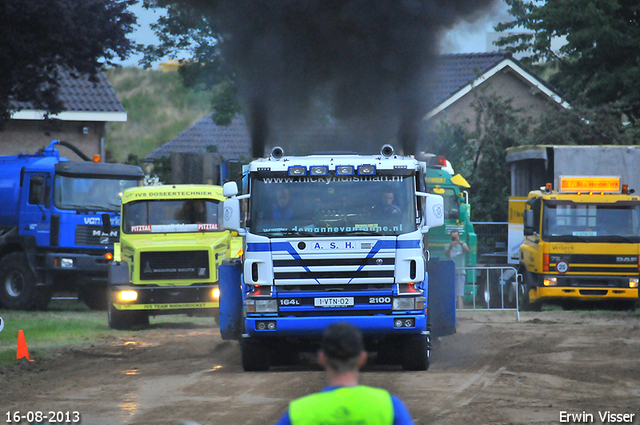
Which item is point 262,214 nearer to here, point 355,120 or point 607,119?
point 355,120

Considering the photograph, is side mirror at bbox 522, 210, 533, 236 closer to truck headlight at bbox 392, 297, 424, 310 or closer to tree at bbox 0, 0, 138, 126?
tree at bbox 0, 0, 138, 126

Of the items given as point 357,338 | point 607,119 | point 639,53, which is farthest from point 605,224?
point 357,338

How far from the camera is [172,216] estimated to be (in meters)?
17.3

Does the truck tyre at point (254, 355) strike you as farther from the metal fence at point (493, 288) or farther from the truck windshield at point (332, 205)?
the metal fence at point (493, 288)

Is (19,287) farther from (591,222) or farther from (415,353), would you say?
(415,353)

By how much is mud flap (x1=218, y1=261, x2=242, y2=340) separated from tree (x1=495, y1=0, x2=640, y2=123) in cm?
1900

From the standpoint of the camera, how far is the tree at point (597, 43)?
29.4 m

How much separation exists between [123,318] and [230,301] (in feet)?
17.9

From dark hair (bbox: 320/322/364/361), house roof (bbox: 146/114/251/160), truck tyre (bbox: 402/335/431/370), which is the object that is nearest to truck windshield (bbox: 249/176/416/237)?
truck tyre (bbox: 402/335/431/370)

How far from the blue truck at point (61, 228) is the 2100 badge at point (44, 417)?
11.3 meters

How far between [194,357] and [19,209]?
375 inches

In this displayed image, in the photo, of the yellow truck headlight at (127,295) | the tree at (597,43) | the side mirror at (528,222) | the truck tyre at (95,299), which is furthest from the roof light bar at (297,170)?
the tree at (597,43)

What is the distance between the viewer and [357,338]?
3771mm

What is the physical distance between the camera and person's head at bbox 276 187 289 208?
36.3 ft
